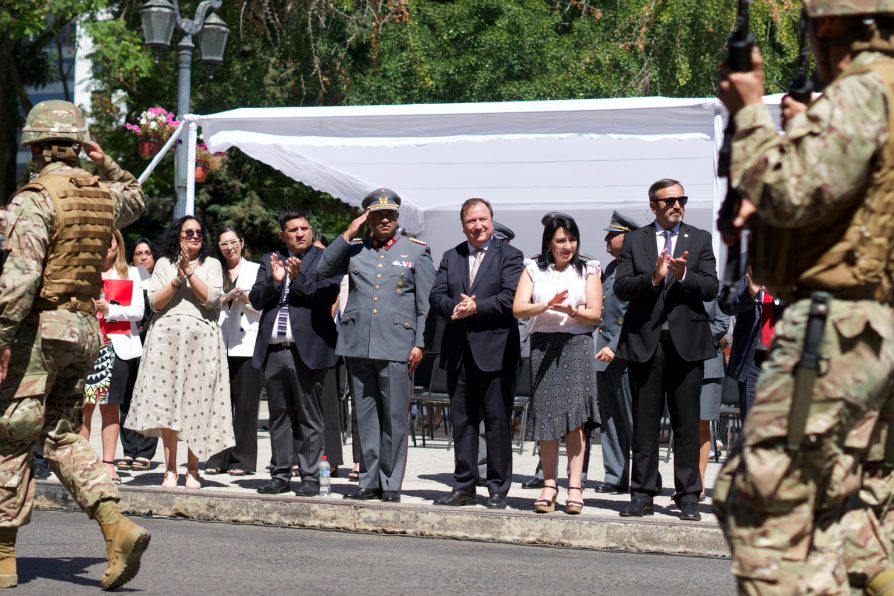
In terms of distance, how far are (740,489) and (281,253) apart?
780 centimetres

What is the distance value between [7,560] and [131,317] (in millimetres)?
5076

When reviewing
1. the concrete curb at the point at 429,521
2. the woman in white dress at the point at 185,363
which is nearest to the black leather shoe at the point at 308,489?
the concrete curb at the point at 429,521

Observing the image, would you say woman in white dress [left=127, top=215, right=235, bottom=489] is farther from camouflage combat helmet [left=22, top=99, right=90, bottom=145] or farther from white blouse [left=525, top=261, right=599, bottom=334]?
camouflage combat helmet [left=22, top=99, right=90, bottom=145]

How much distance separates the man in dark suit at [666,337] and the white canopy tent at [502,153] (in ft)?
6.31

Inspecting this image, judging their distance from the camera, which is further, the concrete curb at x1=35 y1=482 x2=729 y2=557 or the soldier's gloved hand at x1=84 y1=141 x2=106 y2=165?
the concrete curb at x1=35 y1=482 x2=729 y2=557

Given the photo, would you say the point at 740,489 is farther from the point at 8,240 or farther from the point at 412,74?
the point at 412,74

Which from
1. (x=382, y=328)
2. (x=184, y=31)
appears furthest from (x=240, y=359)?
(x=184, y=31)

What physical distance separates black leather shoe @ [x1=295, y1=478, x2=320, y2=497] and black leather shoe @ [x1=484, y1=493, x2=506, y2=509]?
4.43 ft

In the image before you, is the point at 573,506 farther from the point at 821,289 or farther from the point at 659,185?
the point at 821,289

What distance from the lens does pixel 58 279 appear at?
6.90 m

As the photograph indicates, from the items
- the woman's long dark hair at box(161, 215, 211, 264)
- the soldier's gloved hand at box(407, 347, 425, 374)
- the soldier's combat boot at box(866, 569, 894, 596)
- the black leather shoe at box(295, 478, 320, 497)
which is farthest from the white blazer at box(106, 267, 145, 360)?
the soldier's combat boot at box(866, 569, 894, 596)

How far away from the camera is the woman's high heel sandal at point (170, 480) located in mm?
10733

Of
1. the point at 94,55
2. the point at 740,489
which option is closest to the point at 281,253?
the point at 740,489

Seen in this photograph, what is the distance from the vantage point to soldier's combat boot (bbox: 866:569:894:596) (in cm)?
418
